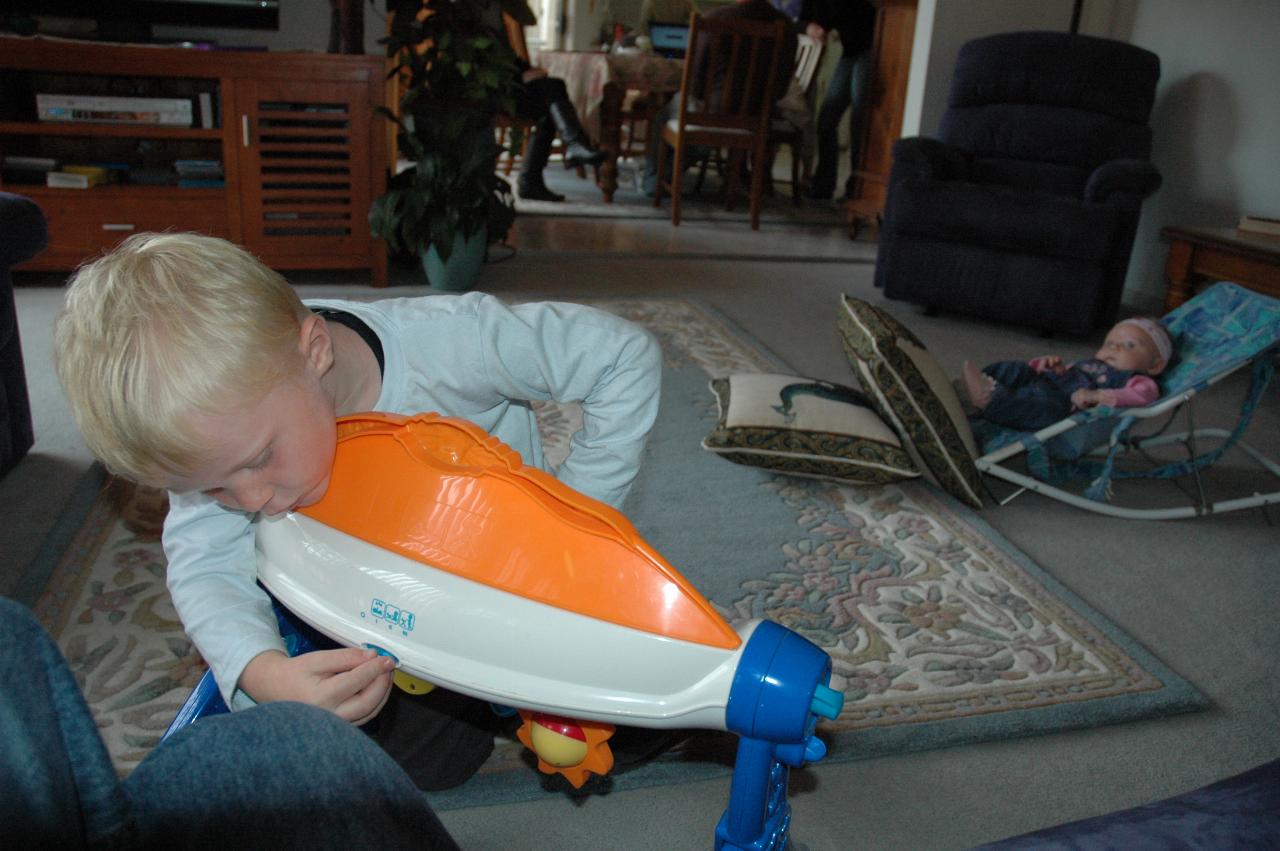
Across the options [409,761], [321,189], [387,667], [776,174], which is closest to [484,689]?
[387,667]

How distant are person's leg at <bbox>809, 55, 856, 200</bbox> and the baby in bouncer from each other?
4328 millimetres

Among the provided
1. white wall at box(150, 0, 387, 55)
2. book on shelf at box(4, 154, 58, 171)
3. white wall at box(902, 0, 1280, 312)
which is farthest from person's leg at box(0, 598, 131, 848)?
white wall at box(902, 0, 1280, 312)

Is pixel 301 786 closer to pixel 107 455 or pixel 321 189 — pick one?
pixel 107 455

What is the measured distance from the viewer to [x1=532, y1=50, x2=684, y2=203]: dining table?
19.0 ft

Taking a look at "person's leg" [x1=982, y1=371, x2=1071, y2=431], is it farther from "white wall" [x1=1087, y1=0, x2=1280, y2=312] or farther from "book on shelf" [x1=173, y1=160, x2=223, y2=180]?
"book on shelf" [x1=173, y1=160, x2=223, y2=180]

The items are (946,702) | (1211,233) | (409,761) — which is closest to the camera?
(409,761)

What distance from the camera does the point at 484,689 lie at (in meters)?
0.72

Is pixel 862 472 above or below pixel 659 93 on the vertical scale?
below

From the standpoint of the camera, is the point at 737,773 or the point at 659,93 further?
the point at 659,93

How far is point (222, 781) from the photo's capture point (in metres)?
0.50

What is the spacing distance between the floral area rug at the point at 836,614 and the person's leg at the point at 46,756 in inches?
30.3

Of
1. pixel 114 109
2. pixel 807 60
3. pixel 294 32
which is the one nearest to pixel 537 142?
pixel 294 32

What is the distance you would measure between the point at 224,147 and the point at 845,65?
4.18 metres

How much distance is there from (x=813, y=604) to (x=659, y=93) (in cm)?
511
